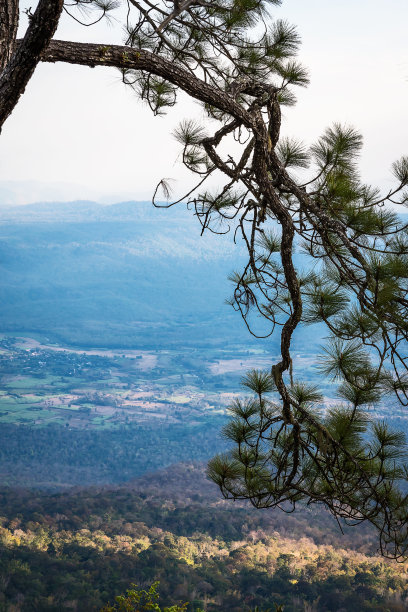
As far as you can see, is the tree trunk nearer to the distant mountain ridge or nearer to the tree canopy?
the tree canopy

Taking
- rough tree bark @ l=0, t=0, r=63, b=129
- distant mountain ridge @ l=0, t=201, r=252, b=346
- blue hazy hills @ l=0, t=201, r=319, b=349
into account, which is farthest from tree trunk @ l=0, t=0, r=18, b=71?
distant mountain ridge @ l=0, t=201, r=252, b=346

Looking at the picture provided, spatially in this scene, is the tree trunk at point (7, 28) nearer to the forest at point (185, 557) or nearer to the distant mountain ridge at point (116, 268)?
the forest at point (185, 557)

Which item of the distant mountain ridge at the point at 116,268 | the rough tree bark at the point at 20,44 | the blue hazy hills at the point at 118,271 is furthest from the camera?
the distant mountain ridge at the point at 116,268

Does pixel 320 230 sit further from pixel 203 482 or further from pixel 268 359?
pixel 268 359

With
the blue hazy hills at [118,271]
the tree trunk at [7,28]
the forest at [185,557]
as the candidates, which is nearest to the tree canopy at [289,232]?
the tree trunk at [7,28]

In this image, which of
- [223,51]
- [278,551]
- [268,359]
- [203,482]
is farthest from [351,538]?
[268,359]

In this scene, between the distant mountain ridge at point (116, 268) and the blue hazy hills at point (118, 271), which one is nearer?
the blue hazy hills at point (118, 271)

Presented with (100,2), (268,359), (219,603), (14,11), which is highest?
(100,2)

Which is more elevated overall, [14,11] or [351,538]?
[14,11]
